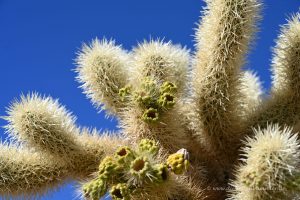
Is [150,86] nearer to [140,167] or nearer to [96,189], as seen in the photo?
[140,167]

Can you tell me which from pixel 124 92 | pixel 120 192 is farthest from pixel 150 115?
pixel 120 192

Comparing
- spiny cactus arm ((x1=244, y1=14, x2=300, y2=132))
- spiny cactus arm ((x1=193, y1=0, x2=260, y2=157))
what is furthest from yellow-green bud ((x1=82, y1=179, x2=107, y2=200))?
spiny cactus arm ((x1=244, y1=14, x2=300, y2=132))

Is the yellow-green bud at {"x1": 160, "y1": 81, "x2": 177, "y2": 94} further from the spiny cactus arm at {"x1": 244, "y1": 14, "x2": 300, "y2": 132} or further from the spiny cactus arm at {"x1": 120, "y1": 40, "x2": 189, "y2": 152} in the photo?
the spiny cactus arm at {"x1": 244, "y1": 14, "x2": 300, "y2": 132}

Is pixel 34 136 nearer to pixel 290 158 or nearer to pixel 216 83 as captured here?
pixel 216 83

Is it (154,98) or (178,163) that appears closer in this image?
(178,163)

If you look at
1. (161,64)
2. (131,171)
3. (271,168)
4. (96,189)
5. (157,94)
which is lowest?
(96,189)

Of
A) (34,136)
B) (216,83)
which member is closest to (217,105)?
(216,83)
